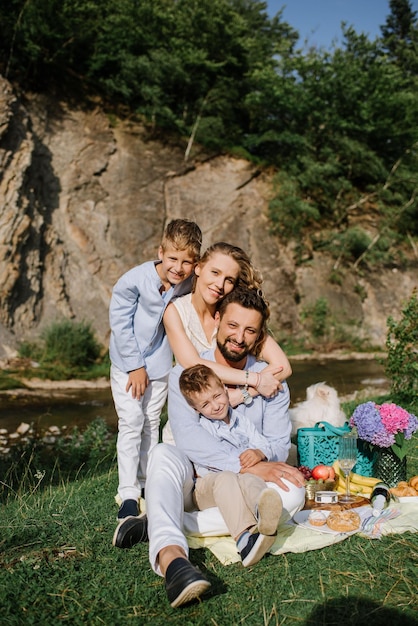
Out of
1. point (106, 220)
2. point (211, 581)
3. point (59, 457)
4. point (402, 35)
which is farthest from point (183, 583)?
point (402, 35)

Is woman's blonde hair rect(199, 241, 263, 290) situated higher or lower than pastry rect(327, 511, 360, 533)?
higher

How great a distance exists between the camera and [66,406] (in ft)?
32.0

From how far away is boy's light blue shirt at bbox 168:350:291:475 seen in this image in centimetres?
346

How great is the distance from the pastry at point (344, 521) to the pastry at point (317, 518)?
48 mm

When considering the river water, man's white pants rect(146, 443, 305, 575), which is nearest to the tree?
the river water

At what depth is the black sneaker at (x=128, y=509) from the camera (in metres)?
3.69

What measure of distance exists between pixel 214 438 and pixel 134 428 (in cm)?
90

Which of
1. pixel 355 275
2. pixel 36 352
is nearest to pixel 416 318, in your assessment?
pixel 36 352

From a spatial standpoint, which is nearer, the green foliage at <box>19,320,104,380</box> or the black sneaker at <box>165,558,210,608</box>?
the black sneaker at <box>165,558,210,608</box>

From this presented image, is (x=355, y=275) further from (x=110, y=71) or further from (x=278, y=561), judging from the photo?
(x=278, y=561)

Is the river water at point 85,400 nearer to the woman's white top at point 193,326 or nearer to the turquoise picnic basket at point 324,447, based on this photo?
the turquoise picnic basket at point 324,447

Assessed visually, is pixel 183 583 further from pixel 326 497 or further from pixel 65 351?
pixel 65 351

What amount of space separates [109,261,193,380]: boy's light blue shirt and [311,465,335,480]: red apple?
4.62ft

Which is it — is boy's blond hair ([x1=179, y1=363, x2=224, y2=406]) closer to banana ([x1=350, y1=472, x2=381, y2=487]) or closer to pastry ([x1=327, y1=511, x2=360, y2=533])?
pastry ([x1=327, y1=511, x2=360, y2=533])
